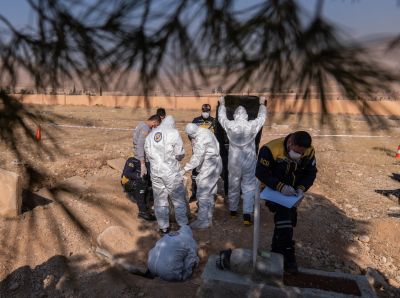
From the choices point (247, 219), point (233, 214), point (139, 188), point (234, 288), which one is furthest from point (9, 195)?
point (234, 288)

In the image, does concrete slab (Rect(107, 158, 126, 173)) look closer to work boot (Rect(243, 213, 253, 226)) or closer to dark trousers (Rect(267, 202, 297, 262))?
work boot (Rect(243, 213, 253, 226))

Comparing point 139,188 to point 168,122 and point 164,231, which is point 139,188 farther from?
point 168,122

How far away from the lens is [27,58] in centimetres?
115

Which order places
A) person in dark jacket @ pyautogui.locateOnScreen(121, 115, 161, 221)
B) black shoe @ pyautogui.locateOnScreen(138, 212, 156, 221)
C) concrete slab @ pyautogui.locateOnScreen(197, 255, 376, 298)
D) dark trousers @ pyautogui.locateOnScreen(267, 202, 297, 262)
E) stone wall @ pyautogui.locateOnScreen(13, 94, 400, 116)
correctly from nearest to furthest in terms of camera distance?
stone wall @ pyautogui.locateOnScreen(13, 94, 400, 116) < concrete slab @ pyautogui.locateOnScreen(197, 255, 376, 298) < dark trousers @ pyautogui.locateOnScreen(267, 202, 297, 262) < person in dark jacket @ pyautogui.locateOnScreen(121, 115, 161, 221) < black shoe @ pyautogui.locateOnScreen(138, 212, 156, 221)

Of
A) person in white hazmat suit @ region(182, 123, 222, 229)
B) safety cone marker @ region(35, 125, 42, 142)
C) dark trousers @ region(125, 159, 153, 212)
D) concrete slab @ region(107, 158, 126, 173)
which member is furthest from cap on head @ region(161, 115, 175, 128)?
concrete slab @ region(107, 158, 126, 173)

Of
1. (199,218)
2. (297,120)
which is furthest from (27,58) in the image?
(199,218)

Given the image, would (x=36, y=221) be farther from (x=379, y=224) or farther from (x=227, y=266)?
(x=379, y=224)

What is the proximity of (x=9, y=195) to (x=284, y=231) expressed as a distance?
3627 mm

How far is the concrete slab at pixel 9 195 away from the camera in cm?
477

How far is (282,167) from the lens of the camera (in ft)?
11.7

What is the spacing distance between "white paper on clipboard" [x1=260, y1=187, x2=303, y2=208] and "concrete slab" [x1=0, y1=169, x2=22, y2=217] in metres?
3.07

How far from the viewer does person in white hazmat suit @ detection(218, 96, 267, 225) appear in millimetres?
4812

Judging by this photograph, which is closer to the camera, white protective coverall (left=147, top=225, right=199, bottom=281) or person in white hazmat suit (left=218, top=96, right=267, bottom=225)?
white protective coverall (left=147, top=225, right=199, bottom=281)

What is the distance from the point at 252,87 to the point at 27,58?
0.70 m
